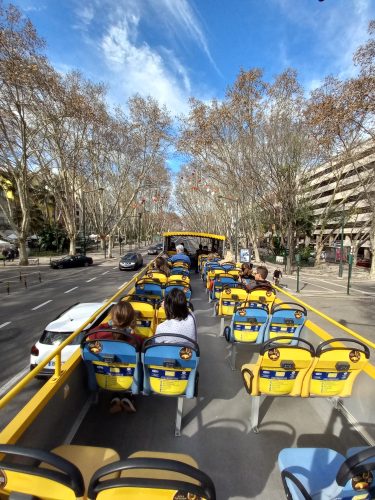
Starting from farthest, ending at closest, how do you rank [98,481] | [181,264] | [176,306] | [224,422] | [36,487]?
1. [181,264]
2. [176,306]
3. [224,422]
4. [36,487]
5. [98,481]

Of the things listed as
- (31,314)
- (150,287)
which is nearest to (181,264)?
(150,287)

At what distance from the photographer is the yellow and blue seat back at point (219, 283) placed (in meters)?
8.54

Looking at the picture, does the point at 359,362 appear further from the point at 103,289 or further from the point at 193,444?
the point at 103,289

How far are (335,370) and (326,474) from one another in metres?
1.36

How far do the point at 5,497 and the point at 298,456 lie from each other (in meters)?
1.99

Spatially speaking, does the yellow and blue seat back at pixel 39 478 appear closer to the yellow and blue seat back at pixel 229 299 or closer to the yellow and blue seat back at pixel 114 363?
the yellow and blue seat back at pixel 114 363

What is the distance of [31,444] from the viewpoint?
8.04ft

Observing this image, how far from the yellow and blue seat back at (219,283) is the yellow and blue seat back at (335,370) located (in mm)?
4862

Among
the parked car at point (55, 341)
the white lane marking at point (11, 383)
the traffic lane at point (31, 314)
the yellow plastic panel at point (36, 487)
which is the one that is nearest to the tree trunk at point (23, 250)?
the traffic lane at point (31, 314)

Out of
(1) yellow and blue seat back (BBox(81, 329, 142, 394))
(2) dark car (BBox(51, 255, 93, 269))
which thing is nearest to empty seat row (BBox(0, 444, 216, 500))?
(1) yellow and blue seat back (BBox(81, 329, 142, 394))

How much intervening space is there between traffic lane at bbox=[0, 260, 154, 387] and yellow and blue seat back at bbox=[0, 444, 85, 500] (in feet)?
15.1

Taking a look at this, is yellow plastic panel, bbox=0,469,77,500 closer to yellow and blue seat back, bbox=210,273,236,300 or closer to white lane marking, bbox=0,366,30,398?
white lane marking, bbox=0,366,30,398

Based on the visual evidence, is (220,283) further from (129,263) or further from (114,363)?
(129,263)

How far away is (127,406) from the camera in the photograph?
3793mm
